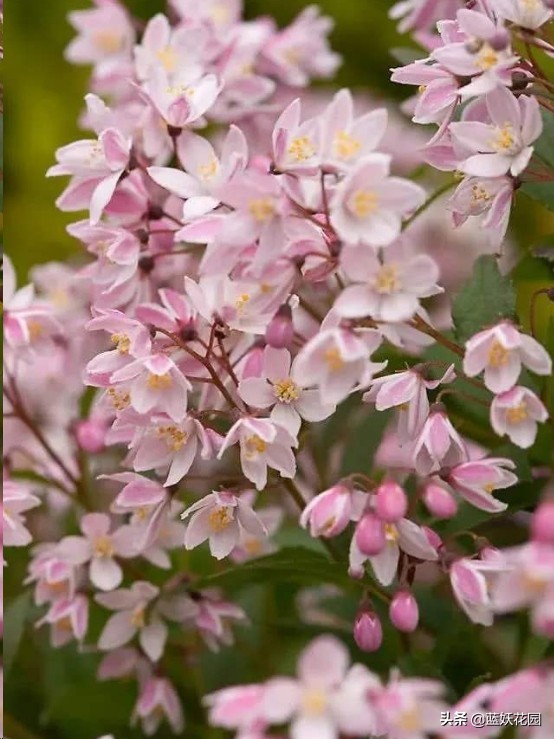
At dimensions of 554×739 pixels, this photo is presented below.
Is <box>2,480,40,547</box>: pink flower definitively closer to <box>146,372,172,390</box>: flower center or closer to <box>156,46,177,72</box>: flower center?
<box>146,372,172,390</box>: flower center

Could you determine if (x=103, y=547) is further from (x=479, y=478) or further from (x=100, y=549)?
(x=479, y=478)

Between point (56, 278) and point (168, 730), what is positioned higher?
point (56, 278)

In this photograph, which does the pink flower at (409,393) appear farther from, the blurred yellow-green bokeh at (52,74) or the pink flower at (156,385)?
the blurred yellow-green bokeh at (52,74)

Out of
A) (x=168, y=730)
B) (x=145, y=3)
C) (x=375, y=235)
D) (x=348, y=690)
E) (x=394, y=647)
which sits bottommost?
(x=168, y=730)

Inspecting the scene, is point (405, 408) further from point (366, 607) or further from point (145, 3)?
point (145, 3)

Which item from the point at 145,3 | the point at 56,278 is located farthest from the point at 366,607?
the point at 145,3

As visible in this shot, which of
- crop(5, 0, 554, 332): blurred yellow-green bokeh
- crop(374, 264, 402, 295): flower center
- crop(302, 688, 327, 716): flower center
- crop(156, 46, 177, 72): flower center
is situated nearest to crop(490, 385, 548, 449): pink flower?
crop(374, 264, 402, 295): flower center

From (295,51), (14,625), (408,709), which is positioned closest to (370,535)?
(408,709)

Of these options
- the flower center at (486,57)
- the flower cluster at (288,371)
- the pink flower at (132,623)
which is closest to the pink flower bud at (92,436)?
the flower cluster at (288,371)
